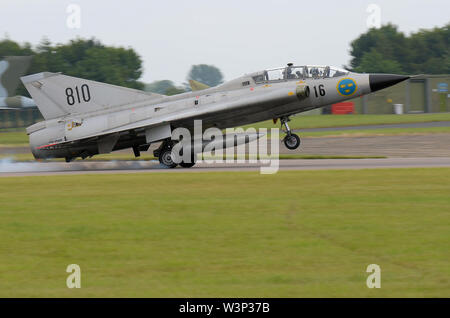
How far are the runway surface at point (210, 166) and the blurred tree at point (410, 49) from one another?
77235mm

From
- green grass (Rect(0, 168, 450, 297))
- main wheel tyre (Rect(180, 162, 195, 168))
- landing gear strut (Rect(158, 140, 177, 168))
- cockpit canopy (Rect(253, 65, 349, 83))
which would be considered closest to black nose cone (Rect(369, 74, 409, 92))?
cockpit canopy (Rect(253, 65, 349, 83))

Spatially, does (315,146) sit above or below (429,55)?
below

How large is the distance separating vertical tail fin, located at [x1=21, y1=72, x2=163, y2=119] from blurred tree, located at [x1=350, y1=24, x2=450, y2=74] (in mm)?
79427

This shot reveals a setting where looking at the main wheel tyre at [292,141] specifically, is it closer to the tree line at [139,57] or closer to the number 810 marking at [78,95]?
the number 810 marking at [78,95]

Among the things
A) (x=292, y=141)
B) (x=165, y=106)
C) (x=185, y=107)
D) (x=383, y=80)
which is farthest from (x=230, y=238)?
(x=383, y=80)

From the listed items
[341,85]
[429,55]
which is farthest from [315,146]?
[429,55]

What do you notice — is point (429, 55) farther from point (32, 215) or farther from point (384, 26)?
point (32, 215)

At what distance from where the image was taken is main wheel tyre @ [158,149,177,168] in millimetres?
20922

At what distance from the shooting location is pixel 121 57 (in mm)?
86375

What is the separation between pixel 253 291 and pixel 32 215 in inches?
246

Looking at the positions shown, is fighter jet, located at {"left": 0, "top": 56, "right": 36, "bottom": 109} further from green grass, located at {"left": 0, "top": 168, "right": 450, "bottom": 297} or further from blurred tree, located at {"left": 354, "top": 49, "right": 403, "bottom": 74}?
blurred tree, located at {"left": 354, "top": 49, "right": 403, "bottom": 74}

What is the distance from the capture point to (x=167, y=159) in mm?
20984

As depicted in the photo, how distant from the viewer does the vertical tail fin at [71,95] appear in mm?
21031

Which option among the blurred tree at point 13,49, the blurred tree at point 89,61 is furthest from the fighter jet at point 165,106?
the blurred tree at point 13,49
